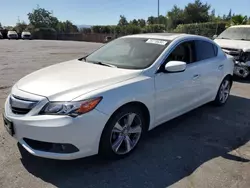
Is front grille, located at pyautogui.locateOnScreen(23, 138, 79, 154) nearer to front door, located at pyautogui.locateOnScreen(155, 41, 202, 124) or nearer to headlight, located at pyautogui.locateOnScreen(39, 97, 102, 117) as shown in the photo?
headlight, located at pyautogui.locateOnScreen(39, 97, 102, 117)

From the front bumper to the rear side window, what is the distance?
2.48m

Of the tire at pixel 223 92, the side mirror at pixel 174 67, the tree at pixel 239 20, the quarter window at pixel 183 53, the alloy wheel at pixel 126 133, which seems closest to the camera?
the alloy wheel at pixel 126 133

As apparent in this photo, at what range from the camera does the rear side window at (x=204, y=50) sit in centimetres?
474

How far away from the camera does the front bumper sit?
2.81 metres

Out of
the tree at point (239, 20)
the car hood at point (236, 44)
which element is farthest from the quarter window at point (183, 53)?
the tree at point (239, 20)

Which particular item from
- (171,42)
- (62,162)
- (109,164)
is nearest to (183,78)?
(171,42)

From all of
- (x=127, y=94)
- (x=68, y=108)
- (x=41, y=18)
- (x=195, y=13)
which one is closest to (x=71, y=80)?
(x=68, y=108)

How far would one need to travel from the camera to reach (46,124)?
282 cm

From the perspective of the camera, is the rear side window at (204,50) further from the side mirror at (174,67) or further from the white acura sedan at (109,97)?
the side mirror at (174,67)

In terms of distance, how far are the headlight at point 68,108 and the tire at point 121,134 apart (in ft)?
1.20

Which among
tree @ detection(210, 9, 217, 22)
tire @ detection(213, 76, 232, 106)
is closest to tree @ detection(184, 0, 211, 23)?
tree @ detection(210, 9, 217, 22)

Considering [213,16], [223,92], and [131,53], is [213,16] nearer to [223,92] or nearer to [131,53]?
[223,92]

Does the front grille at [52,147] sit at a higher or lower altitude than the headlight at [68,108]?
lower

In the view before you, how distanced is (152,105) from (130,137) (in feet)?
1.70
